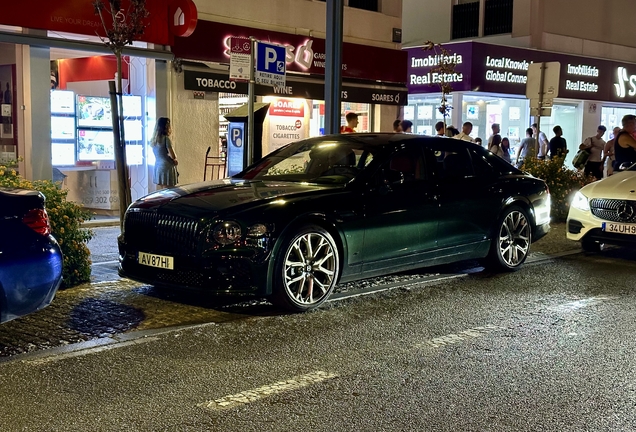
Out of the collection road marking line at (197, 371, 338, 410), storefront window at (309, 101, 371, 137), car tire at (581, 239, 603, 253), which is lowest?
road marking line at (197, 371, 338, 410)

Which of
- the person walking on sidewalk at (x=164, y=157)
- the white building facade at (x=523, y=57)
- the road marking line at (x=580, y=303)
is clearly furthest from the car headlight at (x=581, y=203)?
the white building facade at (x=523, y=57)

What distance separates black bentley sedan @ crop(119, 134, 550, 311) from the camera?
6.66 metres

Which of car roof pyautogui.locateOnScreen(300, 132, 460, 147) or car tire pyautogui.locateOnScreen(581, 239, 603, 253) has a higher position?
car roof pyautogui.locateOnScreen(300, 132, 460, 147)

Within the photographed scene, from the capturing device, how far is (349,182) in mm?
7590

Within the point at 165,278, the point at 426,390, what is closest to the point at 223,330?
the point at 165,278

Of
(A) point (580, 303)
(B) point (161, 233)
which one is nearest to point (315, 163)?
(B) point (161, 233)

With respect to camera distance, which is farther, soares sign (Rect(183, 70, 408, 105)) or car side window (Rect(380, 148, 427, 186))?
soares sign (Rect(183, 70, 408, 105))

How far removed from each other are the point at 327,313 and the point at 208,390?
2.31 m

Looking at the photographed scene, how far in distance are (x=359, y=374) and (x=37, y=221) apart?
2.49 metres

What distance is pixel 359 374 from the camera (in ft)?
17.3

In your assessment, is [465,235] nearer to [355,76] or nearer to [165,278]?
[165,278]

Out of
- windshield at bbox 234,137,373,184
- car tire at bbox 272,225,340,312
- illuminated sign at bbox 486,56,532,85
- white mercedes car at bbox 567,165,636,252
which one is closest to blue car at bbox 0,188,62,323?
car tire at bbox 272,225,340,312

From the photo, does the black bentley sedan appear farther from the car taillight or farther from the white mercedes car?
the car taillight

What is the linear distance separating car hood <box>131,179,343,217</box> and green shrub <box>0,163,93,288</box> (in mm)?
792
